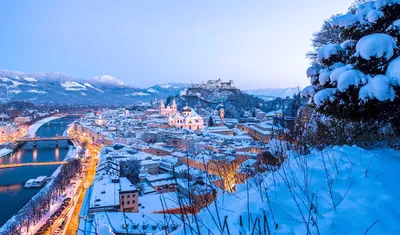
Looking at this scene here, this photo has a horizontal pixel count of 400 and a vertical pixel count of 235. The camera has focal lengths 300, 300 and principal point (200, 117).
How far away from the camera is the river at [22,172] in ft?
43.6

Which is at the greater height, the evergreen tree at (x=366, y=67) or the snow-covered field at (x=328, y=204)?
the evergreen tree at (x=366, y=67)

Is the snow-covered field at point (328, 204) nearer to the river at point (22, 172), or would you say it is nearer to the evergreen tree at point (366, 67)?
the evergreen tree at point (366, 67)

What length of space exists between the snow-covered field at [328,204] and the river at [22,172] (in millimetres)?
12872

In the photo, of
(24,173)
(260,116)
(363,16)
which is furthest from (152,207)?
(260,116)

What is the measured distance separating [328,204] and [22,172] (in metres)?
21.1

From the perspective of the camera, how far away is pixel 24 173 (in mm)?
18484

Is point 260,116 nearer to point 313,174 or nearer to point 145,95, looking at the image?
point 313,174

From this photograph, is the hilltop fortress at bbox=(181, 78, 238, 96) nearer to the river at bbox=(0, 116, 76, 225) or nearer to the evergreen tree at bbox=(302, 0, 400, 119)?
the river at bbox=(0, 116, 76, 225)

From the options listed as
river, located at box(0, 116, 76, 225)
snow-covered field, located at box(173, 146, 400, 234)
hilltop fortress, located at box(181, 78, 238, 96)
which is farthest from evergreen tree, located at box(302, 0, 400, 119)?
hilltop fortress, located at box(181, 78, 238, 96)

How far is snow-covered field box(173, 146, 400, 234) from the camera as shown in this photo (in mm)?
1244

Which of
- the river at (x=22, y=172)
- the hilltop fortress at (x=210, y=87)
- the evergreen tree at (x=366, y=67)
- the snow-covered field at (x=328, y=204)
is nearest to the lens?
the snow-covered field at (x=328, y=204)

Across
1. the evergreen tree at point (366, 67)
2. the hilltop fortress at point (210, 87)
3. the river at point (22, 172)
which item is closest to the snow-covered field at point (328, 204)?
the evergreen tree at point (366, 67)

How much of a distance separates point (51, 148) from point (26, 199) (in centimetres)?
1605

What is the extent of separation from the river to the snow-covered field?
12.9 m
